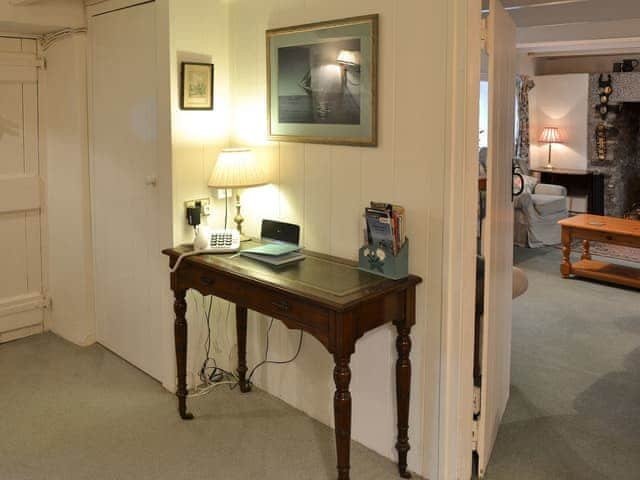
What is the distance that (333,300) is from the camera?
218 cm

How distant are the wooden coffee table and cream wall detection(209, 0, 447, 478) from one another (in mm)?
3218

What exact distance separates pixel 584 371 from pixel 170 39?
2.78 metres

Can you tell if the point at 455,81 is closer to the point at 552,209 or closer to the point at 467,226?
the point at 467,226

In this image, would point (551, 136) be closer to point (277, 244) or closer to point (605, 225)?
point (605, 225)

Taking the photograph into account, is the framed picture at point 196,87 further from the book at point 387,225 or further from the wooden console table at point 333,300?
the book at point 387,225

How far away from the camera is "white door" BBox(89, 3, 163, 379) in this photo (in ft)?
10.7

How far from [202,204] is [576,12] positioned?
2.83 meters

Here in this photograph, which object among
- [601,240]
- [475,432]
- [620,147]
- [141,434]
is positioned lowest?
→ [141,434]

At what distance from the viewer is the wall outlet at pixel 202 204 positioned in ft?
10.3

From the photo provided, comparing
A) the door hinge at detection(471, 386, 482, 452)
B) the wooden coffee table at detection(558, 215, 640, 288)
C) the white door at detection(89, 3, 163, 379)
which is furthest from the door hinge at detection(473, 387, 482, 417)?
the wooden coffee table at detection(558, 215, 640, 288)

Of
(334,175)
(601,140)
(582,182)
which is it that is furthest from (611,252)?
(334,175)

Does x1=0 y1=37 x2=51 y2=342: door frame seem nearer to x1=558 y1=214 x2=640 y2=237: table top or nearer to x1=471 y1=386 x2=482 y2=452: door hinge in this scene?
x1=471 y1=386 x2=482 y2=452: door hinge

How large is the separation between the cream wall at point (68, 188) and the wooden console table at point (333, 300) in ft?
4.00

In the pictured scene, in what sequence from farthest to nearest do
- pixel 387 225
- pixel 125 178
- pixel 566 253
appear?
pixel 566 253
pixel 125 178
pixel 387 225
